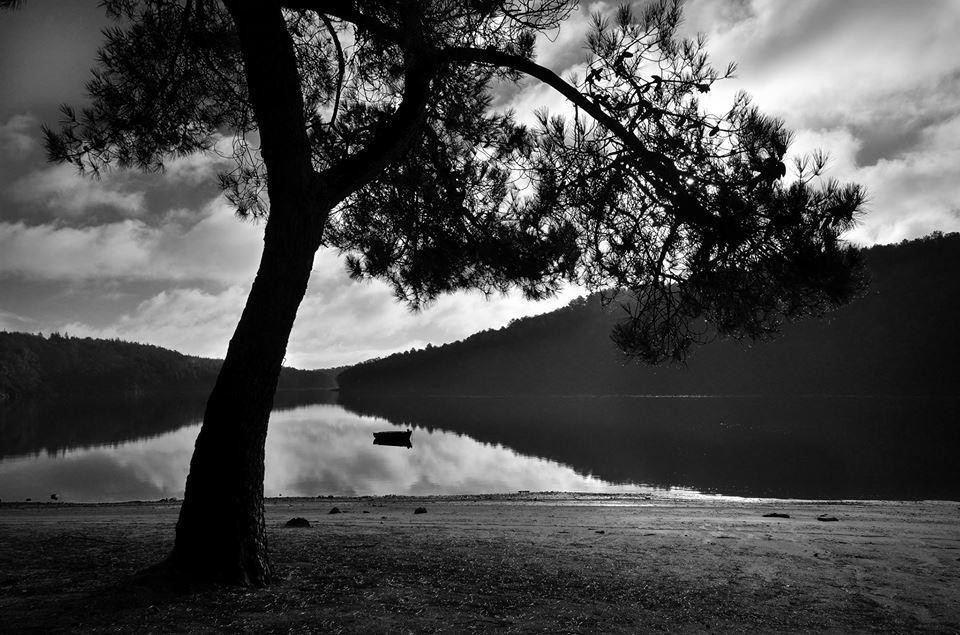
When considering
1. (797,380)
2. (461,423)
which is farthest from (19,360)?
(797,380)

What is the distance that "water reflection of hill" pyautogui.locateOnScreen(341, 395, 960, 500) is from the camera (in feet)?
57.3

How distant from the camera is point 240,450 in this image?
11.0ft

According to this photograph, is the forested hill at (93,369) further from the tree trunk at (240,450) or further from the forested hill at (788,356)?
the tree trunk at (240,450)

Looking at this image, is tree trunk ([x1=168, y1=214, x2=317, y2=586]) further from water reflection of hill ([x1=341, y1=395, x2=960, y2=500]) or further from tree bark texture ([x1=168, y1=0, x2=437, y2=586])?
water reflection of hill ([x1=341, y1=395, x2=960, y2=500])

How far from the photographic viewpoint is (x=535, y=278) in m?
5.85

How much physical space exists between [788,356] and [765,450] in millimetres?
68667

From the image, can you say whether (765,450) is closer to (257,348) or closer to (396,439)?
(396,439)

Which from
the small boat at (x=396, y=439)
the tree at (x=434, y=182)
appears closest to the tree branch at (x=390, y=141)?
the tree at (x=434, y=182)

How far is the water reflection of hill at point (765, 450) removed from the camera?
57.3ft

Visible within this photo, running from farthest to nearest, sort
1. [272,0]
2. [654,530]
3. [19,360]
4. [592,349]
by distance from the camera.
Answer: [19,360] < [592,349] < [654,530] < [272,0]

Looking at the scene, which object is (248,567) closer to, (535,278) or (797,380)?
(535,278)

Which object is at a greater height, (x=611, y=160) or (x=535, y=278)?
(x=611, y=160)

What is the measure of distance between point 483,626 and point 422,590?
613 millimetres

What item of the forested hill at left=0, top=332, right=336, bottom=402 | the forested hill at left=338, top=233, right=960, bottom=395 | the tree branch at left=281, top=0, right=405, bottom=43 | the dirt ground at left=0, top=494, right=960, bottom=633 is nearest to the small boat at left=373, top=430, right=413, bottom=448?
the dirt ground at left=0, top=494, right=960, bottom=633
